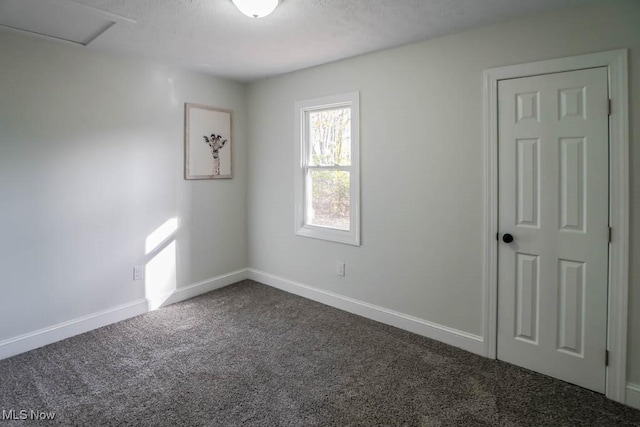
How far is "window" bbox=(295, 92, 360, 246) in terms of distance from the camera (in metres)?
3.37

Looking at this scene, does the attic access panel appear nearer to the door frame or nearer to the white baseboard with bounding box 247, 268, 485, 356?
the white baseboard with bounding box 247, 268, 485, 356

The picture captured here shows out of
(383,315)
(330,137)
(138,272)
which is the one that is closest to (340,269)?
(383,315)

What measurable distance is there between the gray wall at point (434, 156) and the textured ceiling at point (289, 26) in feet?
0.53

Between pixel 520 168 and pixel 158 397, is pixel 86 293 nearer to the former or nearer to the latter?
pixel 158 397

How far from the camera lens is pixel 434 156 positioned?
284cm

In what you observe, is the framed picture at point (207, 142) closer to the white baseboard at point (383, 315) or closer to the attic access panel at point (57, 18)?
the attic access panel at point (57, 18)

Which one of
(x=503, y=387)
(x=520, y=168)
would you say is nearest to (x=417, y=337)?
(x=503, y=387)

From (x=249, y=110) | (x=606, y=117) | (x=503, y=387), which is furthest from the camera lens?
(x=249, y=110)

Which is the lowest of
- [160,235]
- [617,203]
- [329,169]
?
[160,235]

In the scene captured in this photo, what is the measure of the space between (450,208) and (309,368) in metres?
1.61

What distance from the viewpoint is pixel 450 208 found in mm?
2785

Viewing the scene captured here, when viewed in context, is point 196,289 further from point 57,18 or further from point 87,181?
point 57,18

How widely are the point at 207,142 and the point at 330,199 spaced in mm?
1513

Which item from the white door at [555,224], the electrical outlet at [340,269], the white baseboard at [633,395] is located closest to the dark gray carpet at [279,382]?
the white baseboard at [633,395]
